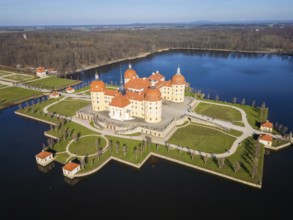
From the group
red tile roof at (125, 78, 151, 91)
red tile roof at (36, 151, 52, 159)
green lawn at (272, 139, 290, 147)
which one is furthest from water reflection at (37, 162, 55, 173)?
green lawn at (272, 139, 290, 147)

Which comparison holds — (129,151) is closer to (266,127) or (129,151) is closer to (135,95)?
(135,95)

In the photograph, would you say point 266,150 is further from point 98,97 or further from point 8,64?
point 8,64

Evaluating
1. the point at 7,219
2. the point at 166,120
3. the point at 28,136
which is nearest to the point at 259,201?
the point at 166,120

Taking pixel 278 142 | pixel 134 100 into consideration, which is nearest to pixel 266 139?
pixel 278 142

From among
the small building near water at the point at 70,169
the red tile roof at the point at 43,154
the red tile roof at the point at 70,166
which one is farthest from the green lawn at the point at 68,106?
the small building near water at the point at 70,169

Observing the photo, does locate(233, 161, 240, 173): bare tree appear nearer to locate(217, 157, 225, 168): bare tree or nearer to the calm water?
locate(217, 157, 225, 168): bare tree

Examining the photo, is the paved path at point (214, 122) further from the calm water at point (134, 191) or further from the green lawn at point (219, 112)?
the calm water at point (134, 191)

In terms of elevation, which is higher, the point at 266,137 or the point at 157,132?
the point at 266,137
